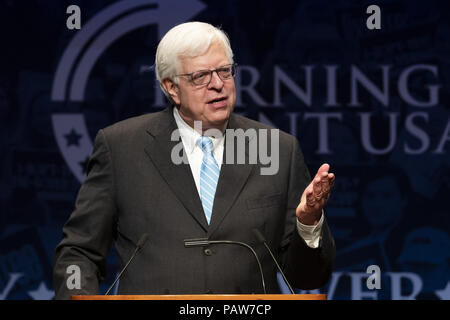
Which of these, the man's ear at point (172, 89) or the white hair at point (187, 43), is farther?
the man's ear at point (172, 89)

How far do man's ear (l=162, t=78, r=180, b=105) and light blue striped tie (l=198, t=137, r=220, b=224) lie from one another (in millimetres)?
179

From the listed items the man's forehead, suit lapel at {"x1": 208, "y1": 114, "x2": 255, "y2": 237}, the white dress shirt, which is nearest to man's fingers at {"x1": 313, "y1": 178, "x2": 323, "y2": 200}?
suit lapel at {"x1": 208, "y1": 114, "x2": 255, "y2": 237}

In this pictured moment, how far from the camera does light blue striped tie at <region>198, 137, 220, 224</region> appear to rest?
272 cm

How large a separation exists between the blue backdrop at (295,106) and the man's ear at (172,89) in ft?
5.33

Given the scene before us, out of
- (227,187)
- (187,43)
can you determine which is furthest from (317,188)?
(187,43)

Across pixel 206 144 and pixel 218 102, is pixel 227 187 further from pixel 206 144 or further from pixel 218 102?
pixel 218 102

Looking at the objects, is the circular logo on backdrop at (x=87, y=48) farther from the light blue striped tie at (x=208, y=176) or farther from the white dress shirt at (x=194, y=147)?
the light blue striped tie at (x=208, y=176)

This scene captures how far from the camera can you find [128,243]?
272 cm

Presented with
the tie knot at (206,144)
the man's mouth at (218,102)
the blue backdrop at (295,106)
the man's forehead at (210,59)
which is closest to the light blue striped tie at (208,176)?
the tie knot at (206,144)

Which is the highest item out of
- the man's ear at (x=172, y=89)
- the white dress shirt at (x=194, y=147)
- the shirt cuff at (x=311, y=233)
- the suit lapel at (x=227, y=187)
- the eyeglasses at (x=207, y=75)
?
the eyeglasses at (x=207, y=75)

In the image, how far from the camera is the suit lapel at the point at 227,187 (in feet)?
8.75

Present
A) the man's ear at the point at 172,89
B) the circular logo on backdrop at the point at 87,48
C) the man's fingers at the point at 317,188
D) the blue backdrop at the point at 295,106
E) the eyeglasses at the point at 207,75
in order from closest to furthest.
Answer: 1. the man's fingers at the point at 317,188
2. the eyeglasses at the point at 207,75
3. the man's ear at the point at 172,89
4. the blue backdrop at the point at 295,106
5. the circular logo on backdrop at the point at 87,48
